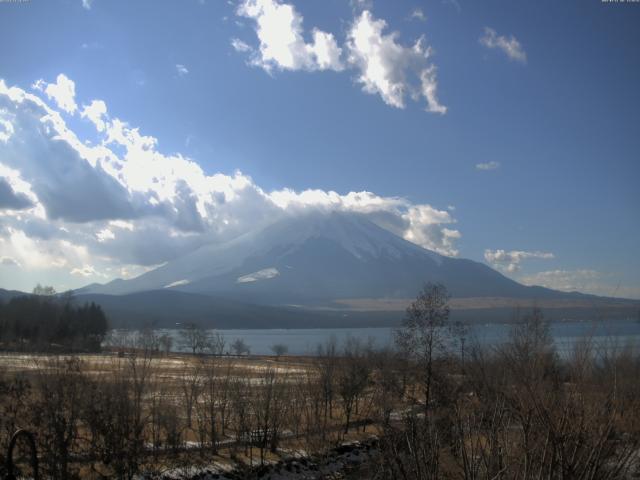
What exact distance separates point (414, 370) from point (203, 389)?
1985 centimetres

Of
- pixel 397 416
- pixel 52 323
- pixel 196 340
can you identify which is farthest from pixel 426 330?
pixel 196 340

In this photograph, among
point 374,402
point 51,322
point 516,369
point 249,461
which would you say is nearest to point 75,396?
point 249,461

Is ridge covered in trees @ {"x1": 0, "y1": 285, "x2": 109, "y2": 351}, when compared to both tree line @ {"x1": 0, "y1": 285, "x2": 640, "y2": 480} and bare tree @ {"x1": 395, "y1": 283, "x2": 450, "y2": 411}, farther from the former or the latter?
bare tree @ {"x1": 395, "y1": 283, "x2": 450, "y2": 411}

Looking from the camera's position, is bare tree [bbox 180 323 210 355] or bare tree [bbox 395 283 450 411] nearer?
bare tree [bbox 395 283 450 411]

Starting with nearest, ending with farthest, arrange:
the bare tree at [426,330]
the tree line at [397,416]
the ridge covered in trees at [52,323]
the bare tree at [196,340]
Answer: the tree line at [397,416], the bare tree at [426,330], the ridge covered in trees at [52,323], the bare tree at [196,340]

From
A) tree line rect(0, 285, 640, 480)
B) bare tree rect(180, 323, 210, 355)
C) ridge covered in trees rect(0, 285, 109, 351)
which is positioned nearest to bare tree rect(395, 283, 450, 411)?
tree line rect(0, 285, 640, 480)

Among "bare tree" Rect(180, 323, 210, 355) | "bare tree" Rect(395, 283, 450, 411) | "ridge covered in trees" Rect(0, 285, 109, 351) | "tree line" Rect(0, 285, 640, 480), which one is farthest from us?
"bare tree" Rect(180, 323, 210, 355)

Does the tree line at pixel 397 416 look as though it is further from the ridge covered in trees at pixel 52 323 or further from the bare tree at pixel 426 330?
the ridge covered in trees at pixel 52 323

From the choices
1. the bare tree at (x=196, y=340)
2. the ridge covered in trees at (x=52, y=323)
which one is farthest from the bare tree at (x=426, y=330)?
the bare tree at (x=196, y=340)

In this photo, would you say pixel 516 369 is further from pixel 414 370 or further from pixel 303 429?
pixel 414 370

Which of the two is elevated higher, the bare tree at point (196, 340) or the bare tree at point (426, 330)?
the bare tree at point (426, 330)

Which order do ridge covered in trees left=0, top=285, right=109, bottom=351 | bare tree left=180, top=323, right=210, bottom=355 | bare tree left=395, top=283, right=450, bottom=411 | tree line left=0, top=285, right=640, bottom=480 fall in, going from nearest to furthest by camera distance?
tree line left=0, top=285, right=640, bottom=480 < bare tree left=395, top=283, right=450, bottom=411 < ridge covered in trees left=0, top=285, right=109, bottom=351 < bare tree left=180, top=323, right=210, bottom=355

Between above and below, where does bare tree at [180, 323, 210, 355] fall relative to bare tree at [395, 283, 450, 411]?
below

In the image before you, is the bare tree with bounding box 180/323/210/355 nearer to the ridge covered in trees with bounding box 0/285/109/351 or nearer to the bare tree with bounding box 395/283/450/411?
the ridge covered in trees with bounding box 0/285/109/351
